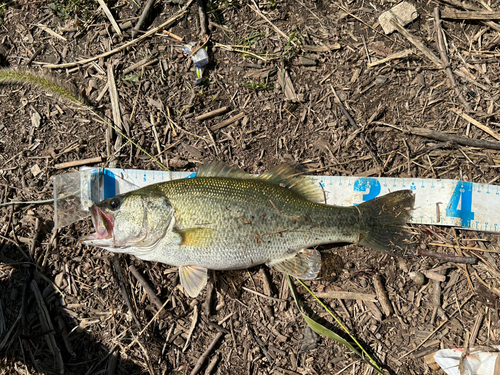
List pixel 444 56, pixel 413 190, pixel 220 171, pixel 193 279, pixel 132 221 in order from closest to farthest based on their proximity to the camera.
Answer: pixel 132 221, pixel 193 279, pixel 220 171, pixel 413 190, pixel 444 56

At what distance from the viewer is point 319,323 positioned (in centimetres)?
354

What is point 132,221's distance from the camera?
3164 mm

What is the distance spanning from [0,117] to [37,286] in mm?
2162

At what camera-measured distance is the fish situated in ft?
10.4

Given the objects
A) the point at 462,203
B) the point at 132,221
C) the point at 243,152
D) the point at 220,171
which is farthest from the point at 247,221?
the point at 462,203

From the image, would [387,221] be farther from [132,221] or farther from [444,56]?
[132,221]

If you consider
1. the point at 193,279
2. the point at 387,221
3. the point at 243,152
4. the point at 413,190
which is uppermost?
the point at 243,152

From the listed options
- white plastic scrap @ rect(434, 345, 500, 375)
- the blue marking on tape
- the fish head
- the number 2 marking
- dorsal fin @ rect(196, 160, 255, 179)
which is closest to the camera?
the fish head

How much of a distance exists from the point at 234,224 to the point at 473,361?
2.93 meters

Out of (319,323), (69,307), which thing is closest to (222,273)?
(319,323)

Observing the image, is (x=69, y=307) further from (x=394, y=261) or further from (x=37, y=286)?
(x=394, y=261)

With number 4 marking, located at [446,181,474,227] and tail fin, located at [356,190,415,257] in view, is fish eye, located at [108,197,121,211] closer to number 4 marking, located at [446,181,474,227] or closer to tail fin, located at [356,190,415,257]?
tail fin, located at [356,190,415,257]

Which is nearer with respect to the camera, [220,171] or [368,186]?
[220,171]

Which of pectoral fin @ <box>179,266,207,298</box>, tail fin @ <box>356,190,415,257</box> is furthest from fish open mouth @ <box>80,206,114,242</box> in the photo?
tail fin @ <box>356,190,415,257</box>
